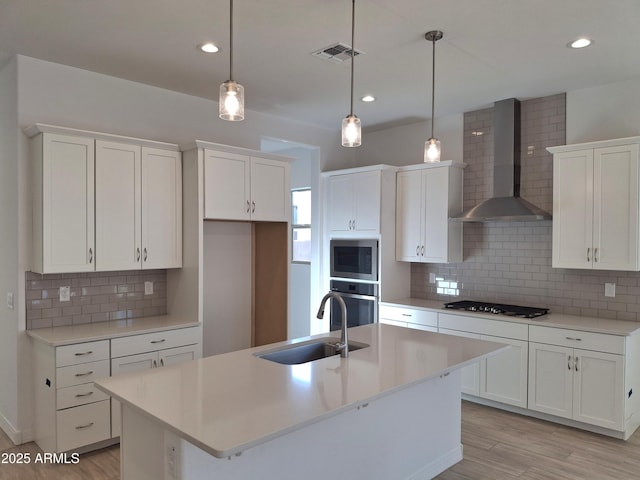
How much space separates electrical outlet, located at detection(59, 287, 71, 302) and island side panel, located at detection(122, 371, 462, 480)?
1808 millimetres

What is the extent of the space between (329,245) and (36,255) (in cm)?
311

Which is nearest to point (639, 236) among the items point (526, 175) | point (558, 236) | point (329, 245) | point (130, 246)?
point (558, 236)

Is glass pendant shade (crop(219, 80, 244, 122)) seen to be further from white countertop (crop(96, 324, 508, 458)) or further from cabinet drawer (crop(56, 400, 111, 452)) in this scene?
cabinet drawer (crop(56, 400, 111, 452))

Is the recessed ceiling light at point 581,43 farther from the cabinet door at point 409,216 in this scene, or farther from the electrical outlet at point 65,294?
the electrical outlet at point 65,294

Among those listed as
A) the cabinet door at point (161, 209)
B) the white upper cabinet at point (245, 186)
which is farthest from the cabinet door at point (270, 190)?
the cabinet door at point (161, 209)

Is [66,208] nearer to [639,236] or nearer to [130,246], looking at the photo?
[130,246]

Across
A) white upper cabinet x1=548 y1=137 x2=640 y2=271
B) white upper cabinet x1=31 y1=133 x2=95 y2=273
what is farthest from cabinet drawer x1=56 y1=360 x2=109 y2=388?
white upper cabinet x1=548 y1=137 x2=640 y2=271

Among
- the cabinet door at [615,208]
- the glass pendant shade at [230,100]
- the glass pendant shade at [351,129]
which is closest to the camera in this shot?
the glass pendant shade at [230,100]

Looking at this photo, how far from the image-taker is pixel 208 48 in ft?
10.8

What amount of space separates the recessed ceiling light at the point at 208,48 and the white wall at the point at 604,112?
3141mm

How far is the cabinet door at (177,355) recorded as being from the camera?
12.1ft

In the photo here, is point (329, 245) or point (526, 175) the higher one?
point (526, 175)

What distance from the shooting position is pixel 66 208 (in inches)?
135

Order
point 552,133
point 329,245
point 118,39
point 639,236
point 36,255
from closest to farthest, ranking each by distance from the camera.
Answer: point 118,39 → point 36,255 → point 639,236 → point 552,133 → point 329,245
